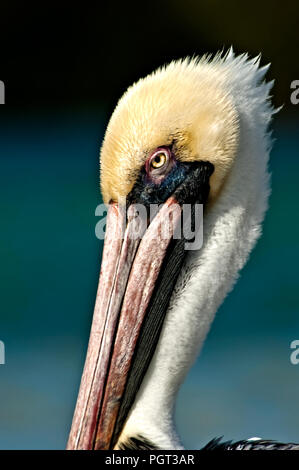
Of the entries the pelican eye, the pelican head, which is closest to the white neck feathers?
the pelican head

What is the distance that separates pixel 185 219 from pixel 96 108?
5385mm

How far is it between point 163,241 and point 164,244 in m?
0.01

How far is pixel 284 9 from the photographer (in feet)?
27.2

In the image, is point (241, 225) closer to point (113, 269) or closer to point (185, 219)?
point (185, 219)

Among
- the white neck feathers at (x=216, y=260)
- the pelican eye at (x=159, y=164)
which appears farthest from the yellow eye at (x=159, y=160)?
the white neck feathers at (x=216, y=260)

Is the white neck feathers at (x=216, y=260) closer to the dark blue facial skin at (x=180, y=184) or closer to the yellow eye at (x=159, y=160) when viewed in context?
the dark blue facial skin at (x=180, y=184)

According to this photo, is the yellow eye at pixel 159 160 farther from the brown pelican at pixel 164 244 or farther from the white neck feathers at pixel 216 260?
the white neck feathers at pixel 216 260

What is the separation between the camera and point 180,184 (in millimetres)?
3428

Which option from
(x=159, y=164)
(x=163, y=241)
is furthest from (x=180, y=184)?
(x=163, y=241)

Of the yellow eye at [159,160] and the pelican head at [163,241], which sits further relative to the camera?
the yellow eye at [159,160]

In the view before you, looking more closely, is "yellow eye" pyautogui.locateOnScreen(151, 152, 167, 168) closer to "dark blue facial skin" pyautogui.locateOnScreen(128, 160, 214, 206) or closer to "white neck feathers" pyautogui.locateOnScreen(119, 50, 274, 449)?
"dark blue facial skin" pyautogui.locateOnScreen(128, 160, 214, 206)

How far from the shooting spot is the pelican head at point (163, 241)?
327 centimetres

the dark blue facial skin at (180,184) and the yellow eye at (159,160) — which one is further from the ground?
the yellow eye at (159,160)
